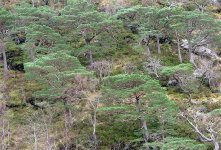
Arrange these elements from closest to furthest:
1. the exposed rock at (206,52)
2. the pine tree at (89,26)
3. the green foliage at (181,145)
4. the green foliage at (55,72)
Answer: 1. the green foliage at (181,145)
2. the green foliage at (55,72)
3. the pine tree at (89,26)
4. the exposed rock at (206,52)

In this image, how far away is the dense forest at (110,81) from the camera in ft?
116

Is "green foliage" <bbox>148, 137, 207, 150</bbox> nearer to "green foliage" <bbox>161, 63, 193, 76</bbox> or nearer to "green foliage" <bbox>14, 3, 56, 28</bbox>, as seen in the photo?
"green foliage" <bbox>161, 63, 193, 76</bbox>

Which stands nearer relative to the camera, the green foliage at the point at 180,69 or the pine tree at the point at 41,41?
the green foliage at the point at 180,69

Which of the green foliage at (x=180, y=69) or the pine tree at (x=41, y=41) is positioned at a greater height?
the pine tree at (x=41, y=41)

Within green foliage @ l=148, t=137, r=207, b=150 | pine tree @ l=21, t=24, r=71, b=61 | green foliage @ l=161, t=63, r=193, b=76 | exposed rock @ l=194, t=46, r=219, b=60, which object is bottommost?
green foliage @ l=148, t=137, r=207, b=150

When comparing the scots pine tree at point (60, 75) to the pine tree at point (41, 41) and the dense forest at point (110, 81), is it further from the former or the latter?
the pine tree at point (41, 41)

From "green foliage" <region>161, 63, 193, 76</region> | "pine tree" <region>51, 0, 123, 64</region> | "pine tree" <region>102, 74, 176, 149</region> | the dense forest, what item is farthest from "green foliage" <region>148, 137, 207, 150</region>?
"pine tree" <region>51, 0, 123, 64</region>

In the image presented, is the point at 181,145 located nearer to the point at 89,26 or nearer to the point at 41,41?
the point at 89,26

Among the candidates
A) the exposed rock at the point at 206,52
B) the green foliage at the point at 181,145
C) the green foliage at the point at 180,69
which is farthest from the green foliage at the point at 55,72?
the exposed rock at the point at 206,52

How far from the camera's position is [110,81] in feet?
118

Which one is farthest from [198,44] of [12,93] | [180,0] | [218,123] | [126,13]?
[12,93]

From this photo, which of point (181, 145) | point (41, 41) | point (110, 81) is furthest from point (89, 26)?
point (181, 145)

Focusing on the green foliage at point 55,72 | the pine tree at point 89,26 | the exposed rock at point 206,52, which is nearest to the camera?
the green foliage at point 55,72

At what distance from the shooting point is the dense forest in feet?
116
